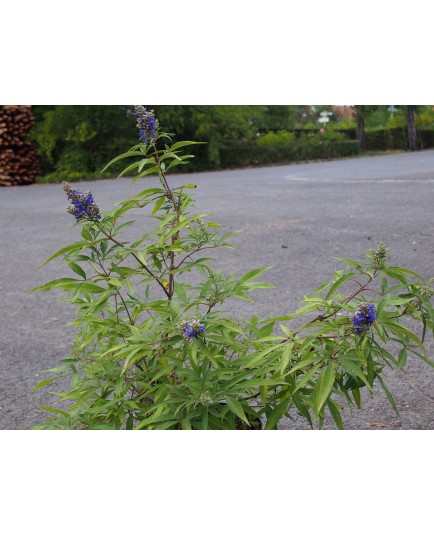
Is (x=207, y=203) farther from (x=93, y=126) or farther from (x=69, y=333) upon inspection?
(x=93, y=126)

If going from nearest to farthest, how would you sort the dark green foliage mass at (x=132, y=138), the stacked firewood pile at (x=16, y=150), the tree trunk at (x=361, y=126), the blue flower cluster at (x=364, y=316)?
the blue flower cluster at (x=364, y=316)
the stacked firewood pile at (x=16, y=150)
the dark green foliage mass at (x=132, y=138)
the tree trunk at (x=361, y=126)

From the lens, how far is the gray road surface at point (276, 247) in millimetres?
3156

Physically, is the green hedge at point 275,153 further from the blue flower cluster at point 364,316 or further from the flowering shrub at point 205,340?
the blue flower cluster at point 364,316

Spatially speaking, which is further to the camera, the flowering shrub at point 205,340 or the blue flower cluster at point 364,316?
the flowering shrub at point 205,340

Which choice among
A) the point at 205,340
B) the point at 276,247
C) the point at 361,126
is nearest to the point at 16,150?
the point at 276,247

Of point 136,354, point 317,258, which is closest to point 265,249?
point 317,258

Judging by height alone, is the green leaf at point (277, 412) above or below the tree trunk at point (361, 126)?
below

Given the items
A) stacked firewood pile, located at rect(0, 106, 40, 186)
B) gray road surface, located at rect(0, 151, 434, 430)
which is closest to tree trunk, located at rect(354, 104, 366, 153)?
stacked firewood pile, located at rect(0, 106, 40, 186)

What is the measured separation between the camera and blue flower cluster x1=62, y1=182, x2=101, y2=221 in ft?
5.91

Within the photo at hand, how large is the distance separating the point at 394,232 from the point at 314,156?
1700 centimetres

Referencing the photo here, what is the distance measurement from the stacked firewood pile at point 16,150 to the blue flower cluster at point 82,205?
17.1m

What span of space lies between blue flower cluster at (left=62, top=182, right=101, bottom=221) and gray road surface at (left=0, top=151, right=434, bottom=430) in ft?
1.97

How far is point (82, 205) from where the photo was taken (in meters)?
1.83

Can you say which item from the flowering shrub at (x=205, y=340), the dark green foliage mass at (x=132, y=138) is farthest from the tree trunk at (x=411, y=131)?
the flowering shrub at (x=205, y=340)
